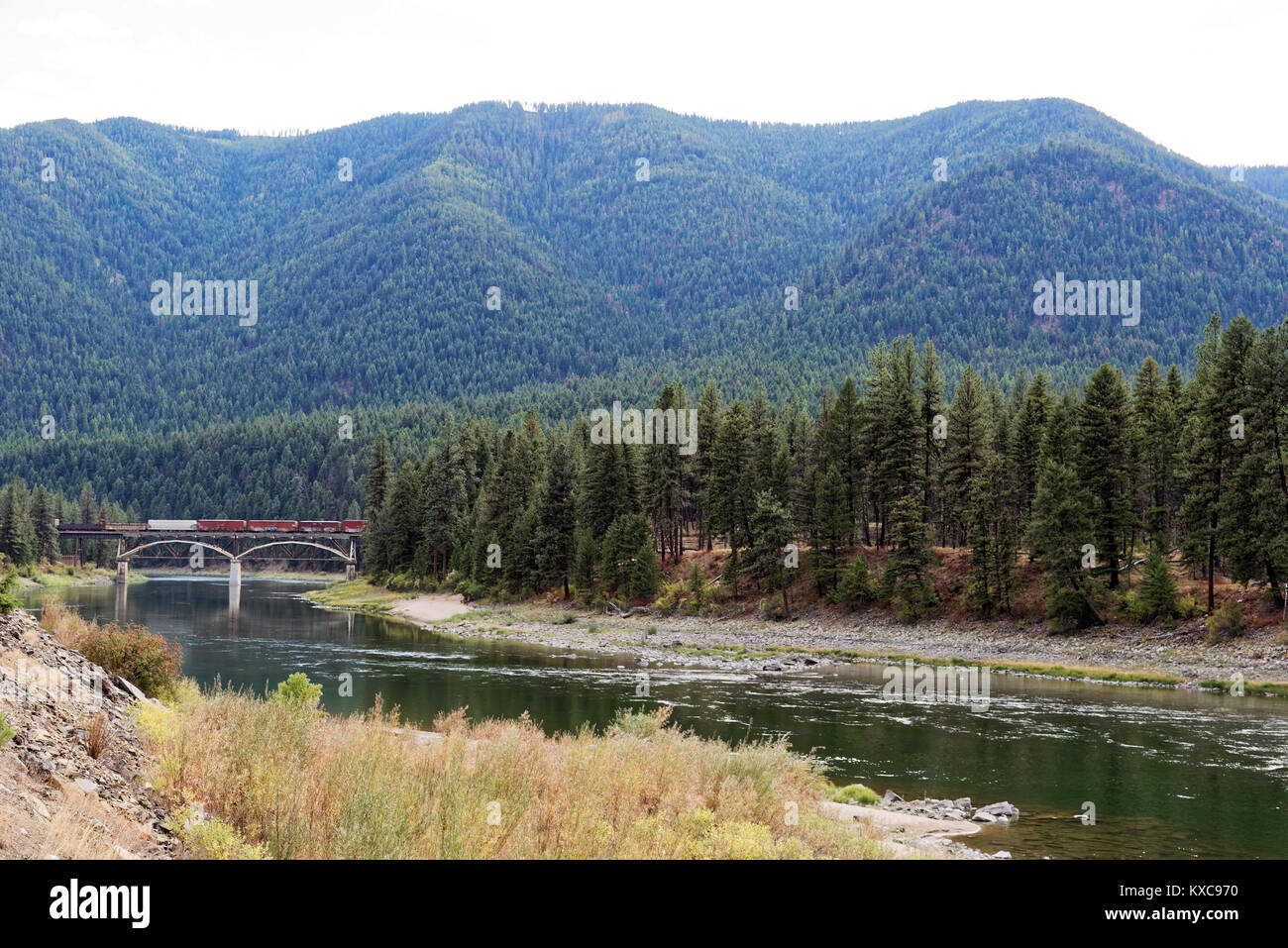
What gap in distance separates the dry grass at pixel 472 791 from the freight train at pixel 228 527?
14006 cm

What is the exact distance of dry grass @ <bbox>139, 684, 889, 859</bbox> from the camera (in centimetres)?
1223

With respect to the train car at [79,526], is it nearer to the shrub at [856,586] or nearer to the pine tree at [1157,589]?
the shrub at [856,586]

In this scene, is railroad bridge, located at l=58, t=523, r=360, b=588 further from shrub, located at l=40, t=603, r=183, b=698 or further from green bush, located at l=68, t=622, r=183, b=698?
green bush, located at l=68, t=622, r=183, b=698

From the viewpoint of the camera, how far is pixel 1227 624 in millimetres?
50406

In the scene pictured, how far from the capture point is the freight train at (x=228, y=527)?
6043 inches

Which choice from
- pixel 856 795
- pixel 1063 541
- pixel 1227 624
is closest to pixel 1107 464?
pixel 1063 541

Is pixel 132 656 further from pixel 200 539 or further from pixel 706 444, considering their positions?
pixel 200 539

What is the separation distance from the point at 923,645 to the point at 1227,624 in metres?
16.4

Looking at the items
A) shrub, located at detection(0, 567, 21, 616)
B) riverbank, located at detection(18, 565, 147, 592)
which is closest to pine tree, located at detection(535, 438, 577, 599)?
riverbank, located at detection(18, 565, 147, 592)

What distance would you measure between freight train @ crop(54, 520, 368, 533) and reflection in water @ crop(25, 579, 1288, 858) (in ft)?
312
